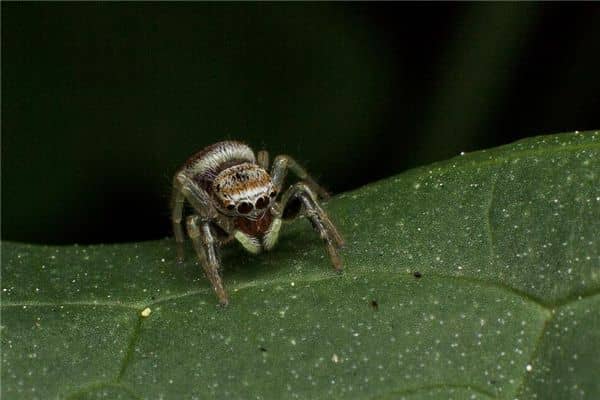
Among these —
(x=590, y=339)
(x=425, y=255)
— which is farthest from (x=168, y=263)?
(x=590, y=339)

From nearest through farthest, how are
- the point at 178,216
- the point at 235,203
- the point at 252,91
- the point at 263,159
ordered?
the point at 235,203 → the point at 178,216 → the point at 263,159 → the point at 252,91

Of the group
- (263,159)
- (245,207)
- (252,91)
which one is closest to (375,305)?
(245,207)

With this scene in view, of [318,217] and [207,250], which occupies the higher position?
[318,217]

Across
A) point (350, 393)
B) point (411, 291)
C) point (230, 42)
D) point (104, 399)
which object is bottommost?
point (104, 399)

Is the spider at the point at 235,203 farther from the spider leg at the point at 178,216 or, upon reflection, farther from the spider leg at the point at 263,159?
the spider leg at the point at 263,159

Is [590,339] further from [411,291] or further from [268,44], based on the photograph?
[268,44]

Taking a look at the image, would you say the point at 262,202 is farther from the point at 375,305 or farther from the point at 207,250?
the point at 375,305
